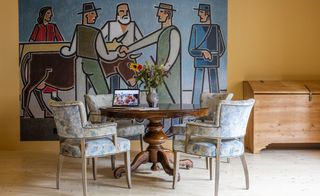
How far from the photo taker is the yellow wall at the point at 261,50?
627cm

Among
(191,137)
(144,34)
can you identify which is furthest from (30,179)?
(144,34)

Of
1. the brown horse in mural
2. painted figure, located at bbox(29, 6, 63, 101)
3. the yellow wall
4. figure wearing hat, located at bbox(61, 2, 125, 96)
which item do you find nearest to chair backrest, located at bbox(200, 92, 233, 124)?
the yellow wall

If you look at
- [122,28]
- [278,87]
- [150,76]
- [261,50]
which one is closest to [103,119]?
[150,76]

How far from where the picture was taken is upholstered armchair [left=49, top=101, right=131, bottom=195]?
4004mm

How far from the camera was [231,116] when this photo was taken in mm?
4004

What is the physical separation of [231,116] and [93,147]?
1.30m

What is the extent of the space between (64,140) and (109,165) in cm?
116

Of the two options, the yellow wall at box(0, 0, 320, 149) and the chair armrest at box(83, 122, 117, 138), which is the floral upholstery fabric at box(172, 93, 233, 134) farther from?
the chair armrest at box(83, 122, 117, 138)

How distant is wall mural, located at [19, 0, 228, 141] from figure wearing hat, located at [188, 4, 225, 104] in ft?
0.05

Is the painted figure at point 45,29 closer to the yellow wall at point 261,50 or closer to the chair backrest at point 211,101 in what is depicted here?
the yellow wall at point 261,50

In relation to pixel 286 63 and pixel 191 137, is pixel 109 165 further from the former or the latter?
pixel 286 63

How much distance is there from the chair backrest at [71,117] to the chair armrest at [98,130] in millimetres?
47

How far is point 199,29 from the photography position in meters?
6.29

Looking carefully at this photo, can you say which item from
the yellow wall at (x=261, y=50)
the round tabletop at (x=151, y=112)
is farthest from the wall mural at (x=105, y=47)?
the round tabletop at (x=151, y=112)
